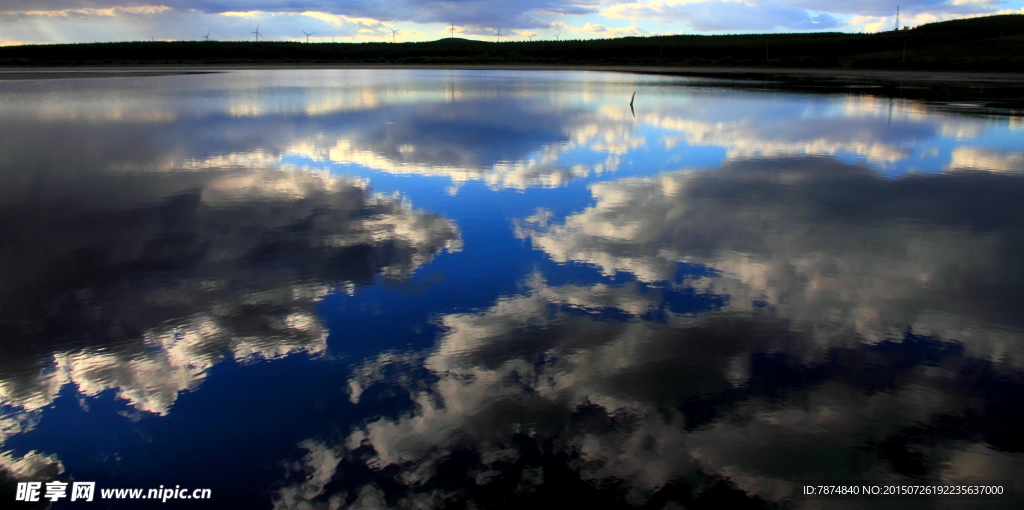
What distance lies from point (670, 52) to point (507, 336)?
5753 inches

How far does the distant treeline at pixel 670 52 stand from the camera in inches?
3469

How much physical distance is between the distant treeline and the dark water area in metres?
77.4

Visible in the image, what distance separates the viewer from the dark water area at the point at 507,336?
4270 mm

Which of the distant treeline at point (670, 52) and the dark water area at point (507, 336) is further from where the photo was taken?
the distant treeline at point (670, 52)

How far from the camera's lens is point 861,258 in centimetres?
830

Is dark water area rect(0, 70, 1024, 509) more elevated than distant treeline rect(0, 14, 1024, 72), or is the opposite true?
distant treeline rect(0, 14, 1024, 72)

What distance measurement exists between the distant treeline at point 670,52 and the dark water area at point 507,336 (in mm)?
77413

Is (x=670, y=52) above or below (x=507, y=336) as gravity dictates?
above

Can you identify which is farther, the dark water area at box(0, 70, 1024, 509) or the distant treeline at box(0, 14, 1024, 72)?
the distant treeline at box(0, 14, 1024, 72)

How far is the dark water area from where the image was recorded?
14.0 ft

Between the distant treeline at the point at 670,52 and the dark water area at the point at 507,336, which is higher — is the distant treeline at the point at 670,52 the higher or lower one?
the higher one

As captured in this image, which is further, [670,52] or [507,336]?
[670,52]

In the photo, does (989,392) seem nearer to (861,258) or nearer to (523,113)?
(861,258)

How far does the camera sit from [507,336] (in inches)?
237
